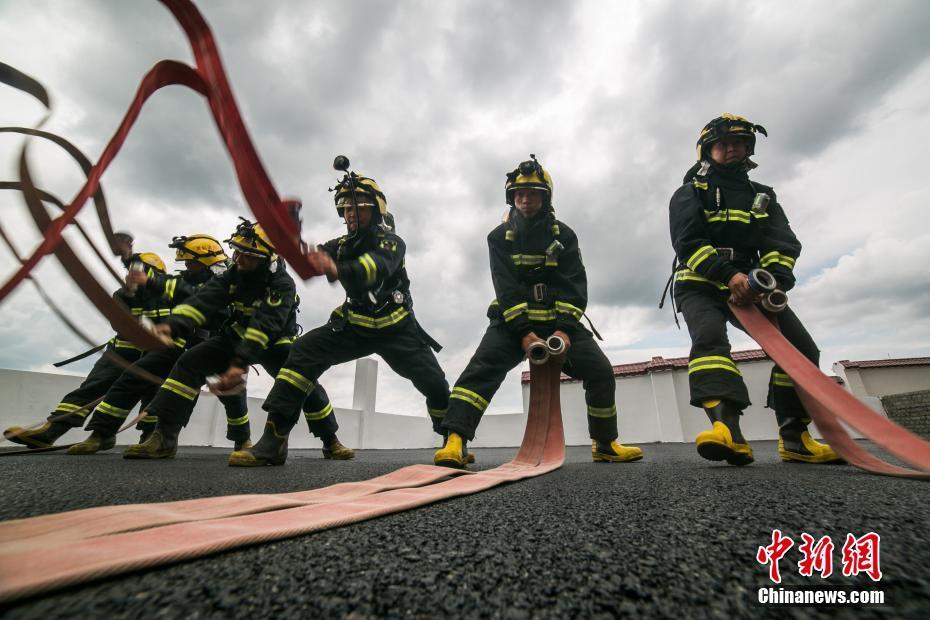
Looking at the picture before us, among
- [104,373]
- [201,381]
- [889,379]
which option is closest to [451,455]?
[201,381]

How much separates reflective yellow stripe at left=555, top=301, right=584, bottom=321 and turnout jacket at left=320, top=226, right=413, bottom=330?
3.20ft

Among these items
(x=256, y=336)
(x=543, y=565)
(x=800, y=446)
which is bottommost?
(x=543, y=565)

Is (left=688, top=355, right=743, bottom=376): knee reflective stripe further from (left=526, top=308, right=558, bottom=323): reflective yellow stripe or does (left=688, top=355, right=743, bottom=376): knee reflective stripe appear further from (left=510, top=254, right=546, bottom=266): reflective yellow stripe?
(left=510, top=254, right=546, bottom=266): reflective yellow stripe

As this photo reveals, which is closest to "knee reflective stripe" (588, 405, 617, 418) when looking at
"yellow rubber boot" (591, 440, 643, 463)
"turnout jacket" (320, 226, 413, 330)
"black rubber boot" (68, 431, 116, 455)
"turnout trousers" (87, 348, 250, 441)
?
"yellow rubber boot" (591, 440, 643, 463)

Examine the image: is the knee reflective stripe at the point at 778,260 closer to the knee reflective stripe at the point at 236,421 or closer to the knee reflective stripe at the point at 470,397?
the knee reflective stripe at the point at 470,397

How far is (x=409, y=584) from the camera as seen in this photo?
481 millimetres

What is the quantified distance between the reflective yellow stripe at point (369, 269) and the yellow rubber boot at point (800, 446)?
7.31 feet

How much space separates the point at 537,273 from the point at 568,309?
1.01 ft

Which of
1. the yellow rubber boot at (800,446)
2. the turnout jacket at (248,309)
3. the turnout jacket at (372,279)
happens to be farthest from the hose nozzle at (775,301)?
the turnout jacket at (248,309)

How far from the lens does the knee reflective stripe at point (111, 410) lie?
9.82ft

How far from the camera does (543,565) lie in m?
0.54

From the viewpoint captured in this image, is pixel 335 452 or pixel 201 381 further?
pixel 335 452

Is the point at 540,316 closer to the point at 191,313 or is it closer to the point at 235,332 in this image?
the point at 235,332

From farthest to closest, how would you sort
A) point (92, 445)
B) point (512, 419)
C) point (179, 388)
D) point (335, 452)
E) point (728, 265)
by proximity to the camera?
point (512, 419) → point (335, 452) → point (92, 445) → point (179, 388) → point (728, 265)
